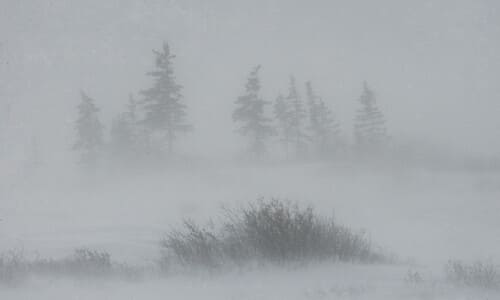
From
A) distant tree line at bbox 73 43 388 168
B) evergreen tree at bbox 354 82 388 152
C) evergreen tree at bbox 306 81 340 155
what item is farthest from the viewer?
evergreen tree at bbox 306 81 340 155

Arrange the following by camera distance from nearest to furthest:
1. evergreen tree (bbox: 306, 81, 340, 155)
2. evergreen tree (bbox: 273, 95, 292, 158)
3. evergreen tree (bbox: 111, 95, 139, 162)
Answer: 1. evergreen tree (bbox: 111, 95, 139, 162)
2. evergreen tree (bbox: 306, 81, 340, 155)
3. evergreen tree (bbox: 273, 95, 292, 158)

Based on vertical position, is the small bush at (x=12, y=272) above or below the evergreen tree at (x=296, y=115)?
below

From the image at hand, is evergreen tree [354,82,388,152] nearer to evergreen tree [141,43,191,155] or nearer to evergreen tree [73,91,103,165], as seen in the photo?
evergreen tree [141,43,191,155]

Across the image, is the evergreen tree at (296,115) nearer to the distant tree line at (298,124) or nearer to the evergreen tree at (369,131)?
the distant tree line at (298,124)

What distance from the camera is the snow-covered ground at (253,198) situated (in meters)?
6.64

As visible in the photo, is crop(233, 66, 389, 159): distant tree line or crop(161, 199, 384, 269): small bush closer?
crop(161, 199, 384, 269): small bush

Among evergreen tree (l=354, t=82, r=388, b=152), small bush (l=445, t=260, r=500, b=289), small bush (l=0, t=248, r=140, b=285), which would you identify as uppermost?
evergreen tree (l=354, t=82, r=388, b=152)

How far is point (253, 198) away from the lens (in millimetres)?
27047

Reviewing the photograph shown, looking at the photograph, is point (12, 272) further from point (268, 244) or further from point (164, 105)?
point (164, 105)

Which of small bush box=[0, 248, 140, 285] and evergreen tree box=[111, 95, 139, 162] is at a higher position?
evergreen tree box=[111, 95, 139, 162]

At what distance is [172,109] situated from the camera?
37812 millimetres

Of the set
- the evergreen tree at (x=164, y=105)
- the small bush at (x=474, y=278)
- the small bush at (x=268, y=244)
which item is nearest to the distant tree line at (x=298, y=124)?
the evergreen tree at (x=164, y=105)

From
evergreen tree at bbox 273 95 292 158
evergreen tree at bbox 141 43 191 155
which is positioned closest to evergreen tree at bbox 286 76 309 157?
evergreen tree at bbox 273 95 292 158

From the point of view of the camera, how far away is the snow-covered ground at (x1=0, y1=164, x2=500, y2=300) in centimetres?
664
